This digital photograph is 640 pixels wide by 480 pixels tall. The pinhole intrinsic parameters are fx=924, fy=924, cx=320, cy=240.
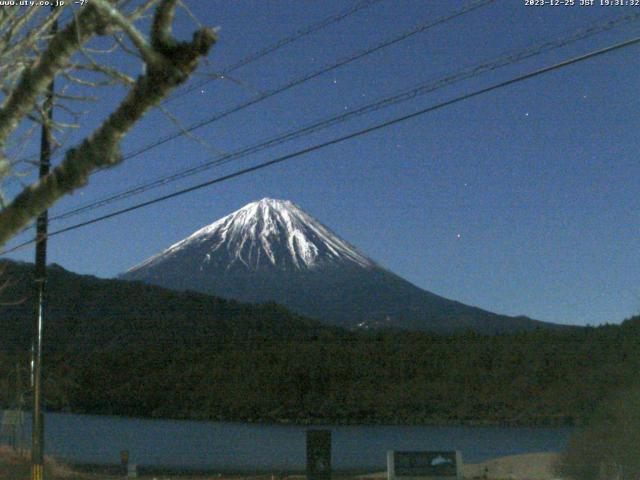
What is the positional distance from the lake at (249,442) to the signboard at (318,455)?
37.4ft

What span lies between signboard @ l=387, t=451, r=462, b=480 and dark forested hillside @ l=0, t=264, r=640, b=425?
2508cm

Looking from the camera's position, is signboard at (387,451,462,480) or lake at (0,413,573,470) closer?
signboard at (387,451,462,480)

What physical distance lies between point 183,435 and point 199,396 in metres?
16.1

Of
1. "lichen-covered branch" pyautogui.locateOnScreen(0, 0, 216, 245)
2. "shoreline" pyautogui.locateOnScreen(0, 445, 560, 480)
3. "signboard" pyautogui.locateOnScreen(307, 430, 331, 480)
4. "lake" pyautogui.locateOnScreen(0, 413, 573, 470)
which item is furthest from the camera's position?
"lake" pyautogui.locateOnScreen(0, 413, 573, 470)

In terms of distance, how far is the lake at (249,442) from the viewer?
3300 cm

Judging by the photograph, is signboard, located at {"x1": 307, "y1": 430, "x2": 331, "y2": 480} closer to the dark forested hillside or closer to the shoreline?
the shoreline

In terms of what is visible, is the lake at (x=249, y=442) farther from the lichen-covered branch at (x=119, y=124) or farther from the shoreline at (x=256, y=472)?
the lichen-covered branch at (x=119, y=124)

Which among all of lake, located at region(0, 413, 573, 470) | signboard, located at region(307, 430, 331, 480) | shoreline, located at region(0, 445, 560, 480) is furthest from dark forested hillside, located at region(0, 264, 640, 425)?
signboard, located at region(307, 430, 331, 480)

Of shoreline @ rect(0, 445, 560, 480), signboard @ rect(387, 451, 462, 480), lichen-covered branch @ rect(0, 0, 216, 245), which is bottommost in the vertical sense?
shoreline @ rect(0, 445, 560, 480)

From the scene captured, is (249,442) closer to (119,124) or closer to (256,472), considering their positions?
(256,472)

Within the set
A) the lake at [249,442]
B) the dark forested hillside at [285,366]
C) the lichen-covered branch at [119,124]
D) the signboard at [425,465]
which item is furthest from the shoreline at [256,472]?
the lichen-covered branch at [119,124]

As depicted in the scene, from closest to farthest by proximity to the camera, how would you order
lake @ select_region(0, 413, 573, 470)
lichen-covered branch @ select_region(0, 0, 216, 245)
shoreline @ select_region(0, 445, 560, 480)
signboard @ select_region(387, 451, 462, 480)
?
lichen-covered branch @ select_region(0, 0, 216, 245) → signboard @ select_region(387, 451, 462, 480) → shoreline @ select_region(0, 445, 560, 480) → lake @ select_region(0, 413, 573, 470)

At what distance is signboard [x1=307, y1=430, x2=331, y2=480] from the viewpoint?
19.1 metres

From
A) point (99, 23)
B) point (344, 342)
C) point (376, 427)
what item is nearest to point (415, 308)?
point (344, 342)
